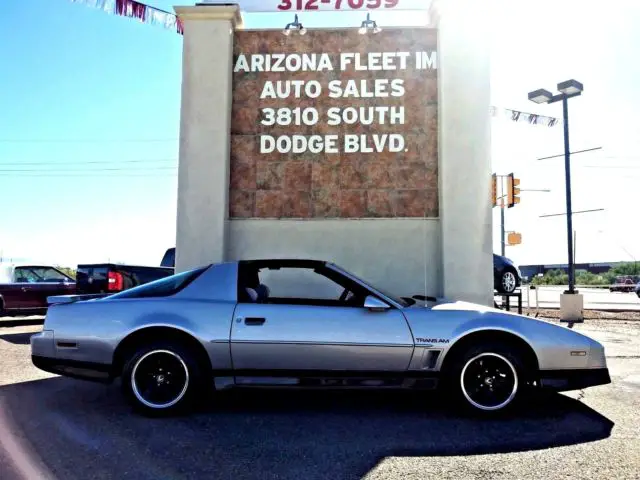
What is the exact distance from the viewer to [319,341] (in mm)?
4316

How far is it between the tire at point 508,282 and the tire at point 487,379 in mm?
6454

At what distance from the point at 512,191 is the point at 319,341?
8.97 metres

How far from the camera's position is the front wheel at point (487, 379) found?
4309 millimetres

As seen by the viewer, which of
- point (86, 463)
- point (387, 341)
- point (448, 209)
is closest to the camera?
point (86, 463)

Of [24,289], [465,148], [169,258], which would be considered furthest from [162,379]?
[24,289]

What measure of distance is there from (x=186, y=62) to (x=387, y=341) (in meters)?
6.06

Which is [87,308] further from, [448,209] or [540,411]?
[448,209]

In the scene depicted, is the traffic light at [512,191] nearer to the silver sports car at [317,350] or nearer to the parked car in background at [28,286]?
the silver sports car at [317,350]

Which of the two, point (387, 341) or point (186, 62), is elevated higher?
point (186, 62)

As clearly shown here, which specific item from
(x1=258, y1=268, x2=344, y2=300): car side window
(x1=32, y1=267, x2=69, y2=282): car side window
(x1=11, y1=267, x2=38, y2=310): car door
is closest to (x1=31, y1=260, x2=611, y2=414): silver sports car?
(x1=258, y1=268, x2=344, y2=300): car side window

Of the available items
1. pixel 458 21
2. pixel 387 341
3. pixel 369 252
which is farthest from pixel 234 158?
pixel 387 341

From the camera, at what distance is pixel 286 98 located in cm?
834

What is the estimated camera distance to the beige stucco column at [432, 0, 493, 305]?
779 centimetres

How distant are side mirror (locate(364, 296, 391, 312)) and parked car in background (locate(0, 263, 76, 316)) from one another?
35.1ft
